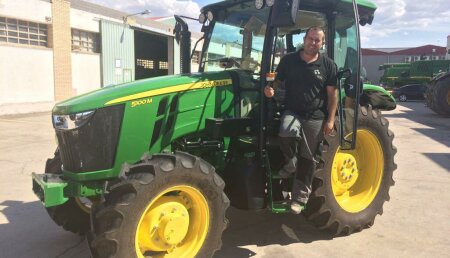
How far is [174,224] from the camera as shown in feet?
11.2

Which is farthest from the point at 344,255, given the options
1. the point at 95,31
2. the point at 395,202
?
the point at 95,31

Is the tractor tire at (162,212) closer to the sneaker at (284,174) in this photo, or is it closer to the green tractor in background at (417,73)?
the sneaker at (284,174)

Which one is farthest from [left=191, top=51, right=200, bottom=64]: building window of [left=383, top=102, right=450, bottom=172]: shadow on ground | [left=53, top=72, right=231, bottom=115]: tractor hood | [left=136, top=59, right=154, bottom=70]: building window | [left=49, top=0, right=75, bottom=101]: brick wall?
[left=136, top=59, right=154, bottom=70]: building window

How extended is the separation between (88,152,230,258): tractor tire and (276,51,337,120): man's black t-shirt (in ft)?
3.62

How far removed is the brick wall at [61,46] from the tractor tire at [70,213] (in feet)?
51.8

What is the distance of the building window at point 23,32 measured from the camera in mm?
16453

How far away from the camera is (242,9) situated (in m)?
4.62

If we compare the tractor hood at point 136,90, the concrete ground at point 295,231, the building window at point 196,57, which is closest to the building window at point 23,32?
the concrete ground at point 295,231

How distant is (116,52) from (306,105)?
793 inches

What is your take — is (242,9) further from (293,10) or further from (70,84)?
(70,84)

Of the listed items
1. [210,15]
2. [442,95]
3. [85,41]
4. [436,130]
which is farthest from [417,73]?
[210,15]

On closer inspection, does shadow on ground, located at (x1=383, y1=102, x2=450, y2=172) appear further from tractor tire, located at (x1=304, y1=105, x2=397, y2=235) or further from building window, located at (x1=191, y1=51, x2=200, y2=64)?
building window, located at (x1=191, y1=51, x2=200, y2=64)

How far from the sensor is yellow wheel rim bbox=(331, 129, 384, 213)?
4.71m

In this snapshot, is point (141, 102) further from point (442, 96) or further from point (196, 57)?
point (442, 96)
